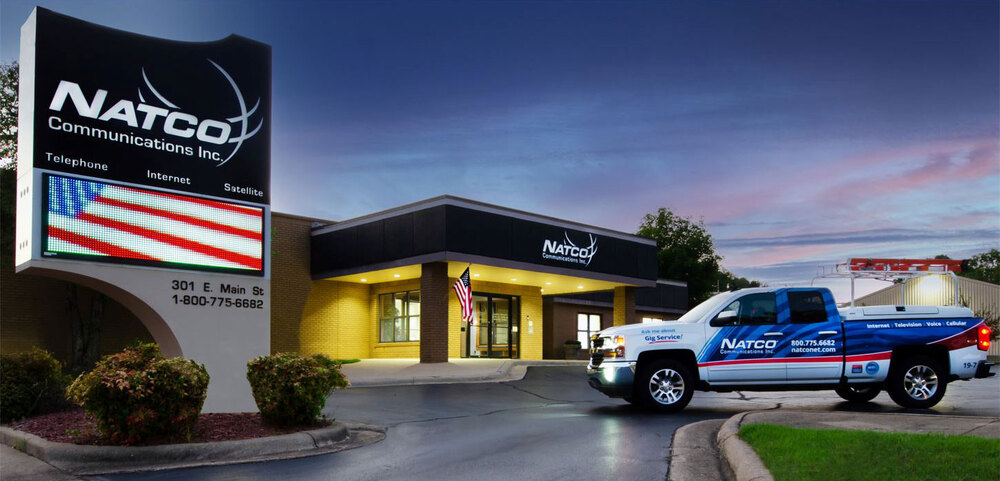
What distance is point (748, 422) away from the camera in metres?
10.2

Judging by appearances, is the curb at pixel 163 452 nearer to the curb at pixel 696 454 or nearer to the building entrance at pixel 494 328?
the curb at pixel 696 454

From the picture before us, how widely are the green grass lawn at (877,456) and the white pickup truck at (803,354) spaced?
5029 millimetres

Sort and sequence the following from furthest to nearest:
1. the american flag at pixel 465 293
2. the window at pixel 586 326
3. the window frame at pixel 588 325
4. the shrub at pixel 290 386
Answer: the window at pixel 586 326, the window frame at pixel 588 325, the american flag at pixel 465 293, the shrub at pixel 290 386

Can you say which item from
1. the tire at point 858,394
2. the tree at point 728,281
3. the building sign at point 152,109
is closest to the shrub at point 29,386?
the building sign at point 152,109

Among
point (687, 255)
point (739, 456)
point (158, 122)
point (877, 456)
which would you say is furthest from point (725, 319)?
point (687, 255)

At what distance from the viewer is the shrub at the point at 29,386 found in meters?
11.9

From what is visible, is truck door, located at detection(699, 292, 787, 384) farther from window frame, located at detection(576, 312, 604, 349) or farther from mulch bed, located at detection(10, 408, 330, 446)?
window frame, located at detection(576, 312, 604, 349)

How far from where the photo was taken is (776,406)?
47.5 ft

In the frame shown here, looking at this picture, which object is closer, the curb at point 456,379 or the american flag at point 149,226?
the american flag at point 149,226

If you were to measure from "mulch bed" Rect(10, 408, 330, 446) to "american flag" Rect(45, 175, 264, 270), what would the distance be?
234 centimetres

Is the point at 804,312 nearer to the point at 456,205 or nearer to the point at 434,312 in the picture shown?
the point at 456,205

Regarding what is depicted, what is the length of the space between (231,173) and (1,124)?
1462 cm

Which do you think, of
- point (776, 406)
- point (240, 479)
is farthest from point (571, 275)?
point (240, 479)

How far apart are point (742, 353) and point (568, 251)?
57.8 ft
